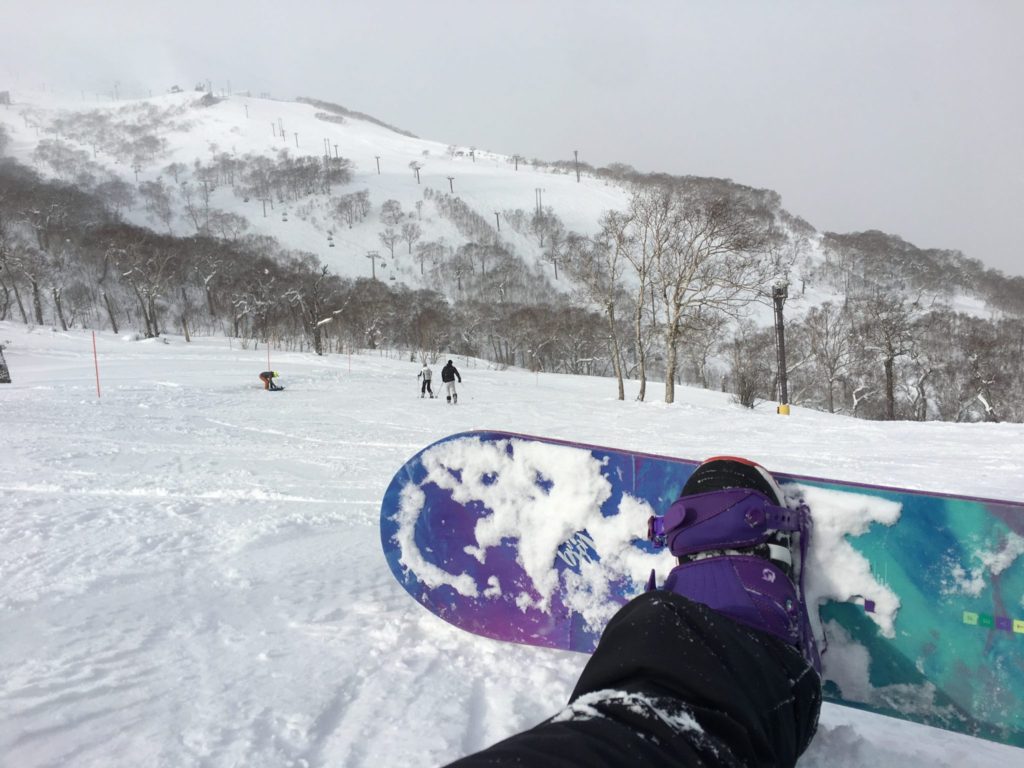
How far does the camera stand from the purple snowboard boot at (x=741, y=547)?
1710 mm

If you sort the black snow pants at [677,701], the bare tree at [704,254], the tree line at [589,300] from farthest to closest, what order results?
the tree line at [589,300], the bare tree at [704,254], the black snow pants at [677,701]

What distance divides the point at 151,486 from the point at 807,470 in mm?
6638

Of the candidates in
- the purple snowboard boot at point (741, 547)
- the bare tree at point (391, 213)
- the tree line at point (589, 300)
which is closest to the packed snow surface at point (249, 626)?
the purple snowboard boot at point (741, 547)

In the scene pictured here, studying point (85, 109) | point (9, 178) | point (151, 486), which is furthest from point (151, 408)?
point (85, 109)

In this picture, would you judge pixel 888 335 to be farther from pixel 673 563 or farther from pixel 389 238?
pixel 389 238

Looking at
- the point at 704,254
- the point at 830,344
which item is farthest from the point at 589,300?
the point at 830,344

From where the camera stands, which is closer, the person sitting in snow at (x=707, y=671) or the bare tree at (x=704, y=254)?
the person sitting in snow at (x=707, y=671)

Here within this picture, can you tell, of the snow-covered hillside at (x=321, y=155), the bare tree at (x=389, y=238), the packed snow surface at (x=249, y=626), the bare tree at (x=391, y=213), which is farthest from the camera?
the bare tree at (x=391, y=213)

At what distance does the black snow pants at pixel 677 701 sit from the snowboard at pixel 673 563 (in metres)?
0.74

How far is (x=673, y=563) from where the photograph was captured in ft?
7.56

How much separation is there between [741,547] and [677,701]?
1.01 m

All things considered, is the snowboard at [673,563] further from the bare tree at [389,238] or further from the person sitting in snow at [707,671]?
the bare tree at [389,238]

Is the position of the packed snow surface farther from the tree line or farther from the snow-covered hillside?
the snow-covered hillside

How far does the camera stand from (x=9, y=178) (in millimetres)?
80312
